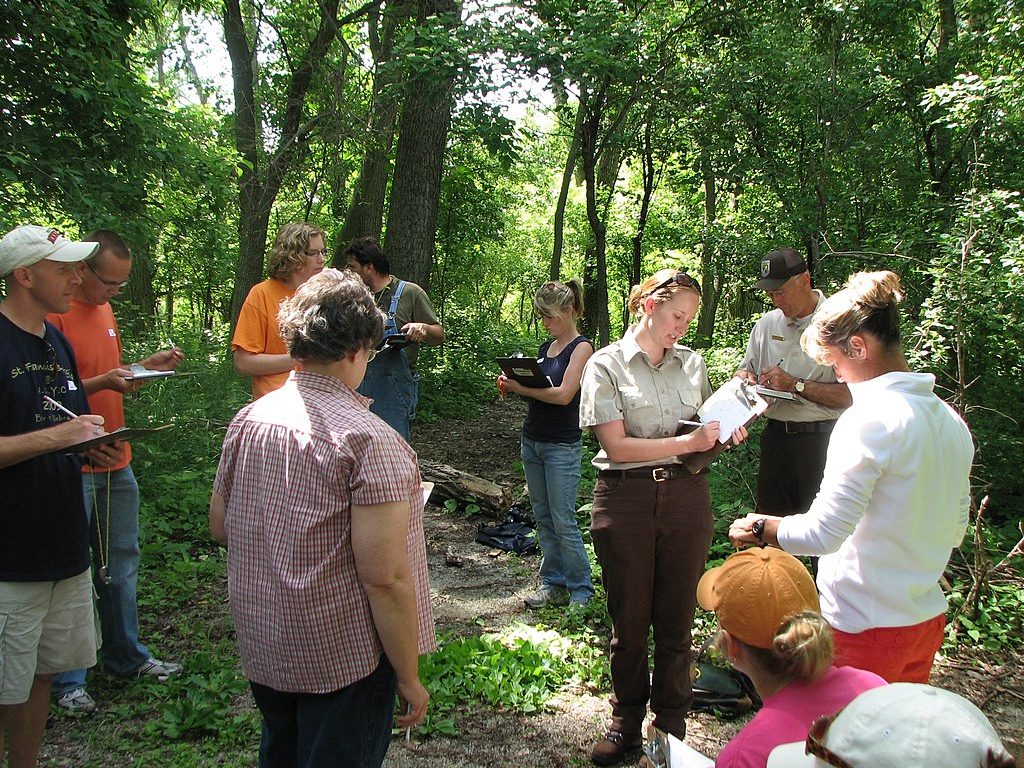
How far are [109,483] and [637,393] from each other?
2.49 metres

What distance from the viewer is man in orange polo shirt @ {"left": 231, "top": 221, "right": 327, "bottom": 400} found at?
3723 mm

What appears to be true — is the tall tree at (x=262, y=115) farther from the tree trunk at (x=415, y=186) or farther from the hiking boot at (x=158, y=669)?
the hiking boot at (x=158, y=669)

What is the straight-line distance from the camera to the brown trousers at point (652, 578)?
3.04m

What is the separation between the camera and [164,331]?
10492 millimetres

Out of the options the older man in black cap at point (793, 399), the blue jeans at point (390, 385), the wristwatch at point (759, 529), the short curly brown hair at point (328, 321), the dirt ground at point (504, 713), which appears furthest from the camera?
the blue jeans at point (390, 385)

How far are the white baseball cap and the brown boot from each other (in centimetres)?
277

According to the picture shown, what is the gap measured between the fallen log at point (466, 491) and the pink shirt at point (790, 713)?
4761mm

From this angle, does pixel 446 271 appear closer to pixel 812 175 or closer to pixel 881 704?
pixel 812 175

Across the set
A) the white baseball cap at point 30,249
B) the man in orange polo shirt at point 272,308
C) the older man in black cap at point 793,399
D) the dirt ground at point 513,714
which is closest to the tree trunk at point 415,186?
the dirt ground at point 513,714

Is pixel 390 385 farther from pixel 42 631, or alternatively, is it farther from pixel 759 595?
pixel 759 595

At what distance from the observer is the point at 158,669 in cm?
371

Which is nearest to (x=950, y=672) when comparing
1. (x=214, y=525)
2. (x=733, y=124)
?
(x=214, y=525)

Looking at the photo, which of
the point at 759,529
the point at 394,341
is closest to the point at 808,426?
the point at 759,529

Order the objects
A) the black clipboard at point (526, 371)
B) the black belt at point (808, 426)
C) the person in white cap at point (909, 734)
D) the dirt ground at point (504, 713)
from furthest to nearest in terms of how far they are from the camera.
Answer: the black clipboard at point (526, 371)
the black belt at point (808, 426)
the dirt ground at point (504, 713)
the person in white cap at point (909, 734)
